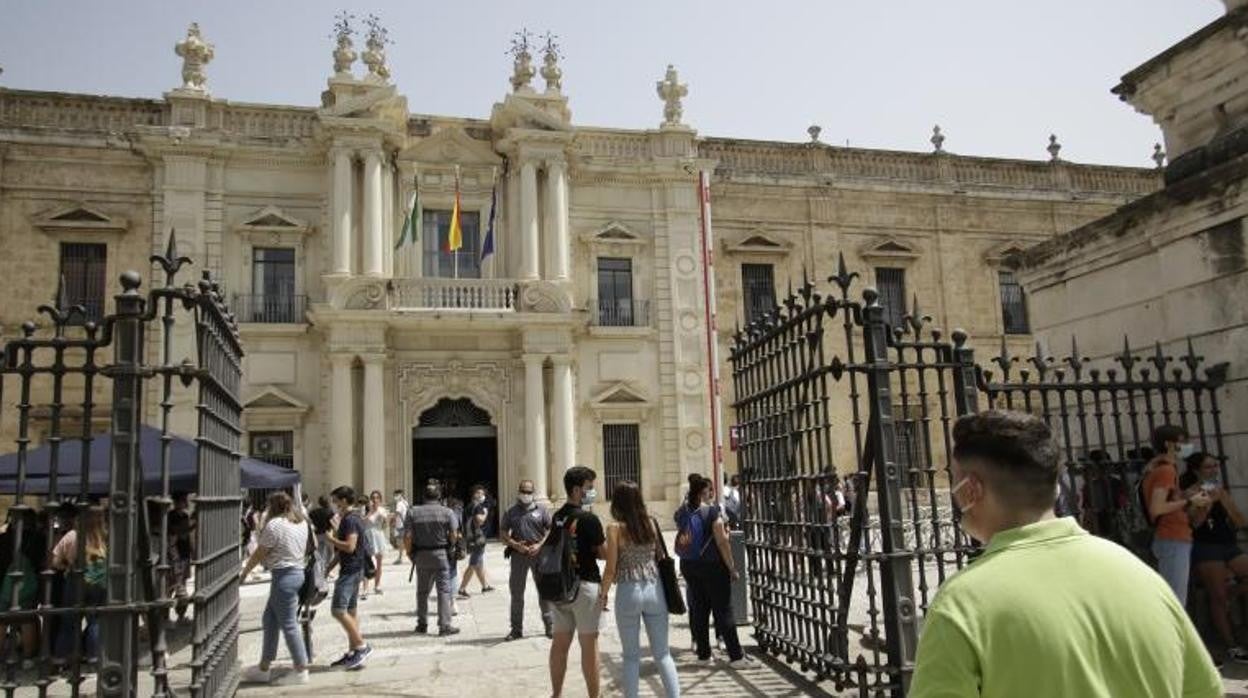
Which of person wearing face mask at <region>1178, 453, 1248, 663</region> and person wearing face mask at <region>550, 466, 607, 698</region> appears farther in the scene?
person wearing face mask at <region>1178, 453, 1248, 663</region>

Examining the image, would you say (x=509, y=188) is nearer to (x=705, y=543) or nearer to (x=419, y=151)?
(x=419, y=151)

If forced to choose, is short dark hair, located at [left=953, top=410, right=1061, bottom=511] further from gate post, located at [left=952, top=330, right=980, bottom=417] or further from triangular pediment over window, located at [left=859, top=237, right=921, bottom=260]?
triangular pediment over window, located at [left=859, top=237, right=921, bottom=260]

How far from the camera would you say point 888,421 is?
5605 mm


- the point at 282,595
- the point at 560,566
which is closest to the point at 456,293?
the point at 282,595

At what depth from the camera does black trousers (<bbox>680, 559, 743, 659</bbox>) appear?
23.3 feet

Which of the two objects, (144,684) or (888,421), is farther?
(144,684)

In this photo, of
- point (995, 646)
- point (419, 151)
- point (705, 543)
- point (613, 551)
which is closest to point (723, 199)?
point (419, 151)

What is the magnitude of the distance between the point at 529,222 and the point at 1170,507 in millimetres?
A: 17060

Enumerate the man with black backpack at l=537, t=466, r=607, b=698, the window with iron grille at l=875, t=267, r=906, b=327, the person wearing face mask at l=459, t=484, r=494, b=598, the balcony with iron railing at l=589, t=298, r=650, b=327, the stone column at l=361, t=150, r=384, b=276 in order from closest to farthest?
the man with black backpack at l=537, t=466, r=607, b=698 → the person wearing face mask at l=459, t=484, r=494, b=598 → the stone column at l=361, t=150, r=384, b=276 → the balcony with iron railing at l=589, t=298, r=650, b=327 → the window with iron grille at l=875, t=267, r=906, b=327

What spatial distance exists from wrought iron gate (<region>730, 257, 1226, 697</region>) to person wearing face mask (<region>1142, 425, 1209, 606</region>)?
10.9 inches

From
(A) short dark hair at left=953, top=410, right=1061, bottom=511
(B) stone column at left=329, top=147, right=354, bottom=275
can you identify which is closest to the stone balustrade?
(B) stone column at left=329, top=147, right=354, bottom=275

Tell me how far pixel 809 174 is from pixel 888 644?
19872mm

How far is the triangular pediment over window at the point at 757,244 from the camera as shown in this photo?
76.1 feet

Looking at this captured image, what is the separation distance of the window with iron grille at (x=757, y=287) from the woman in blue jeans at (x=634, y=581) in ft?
58.3
